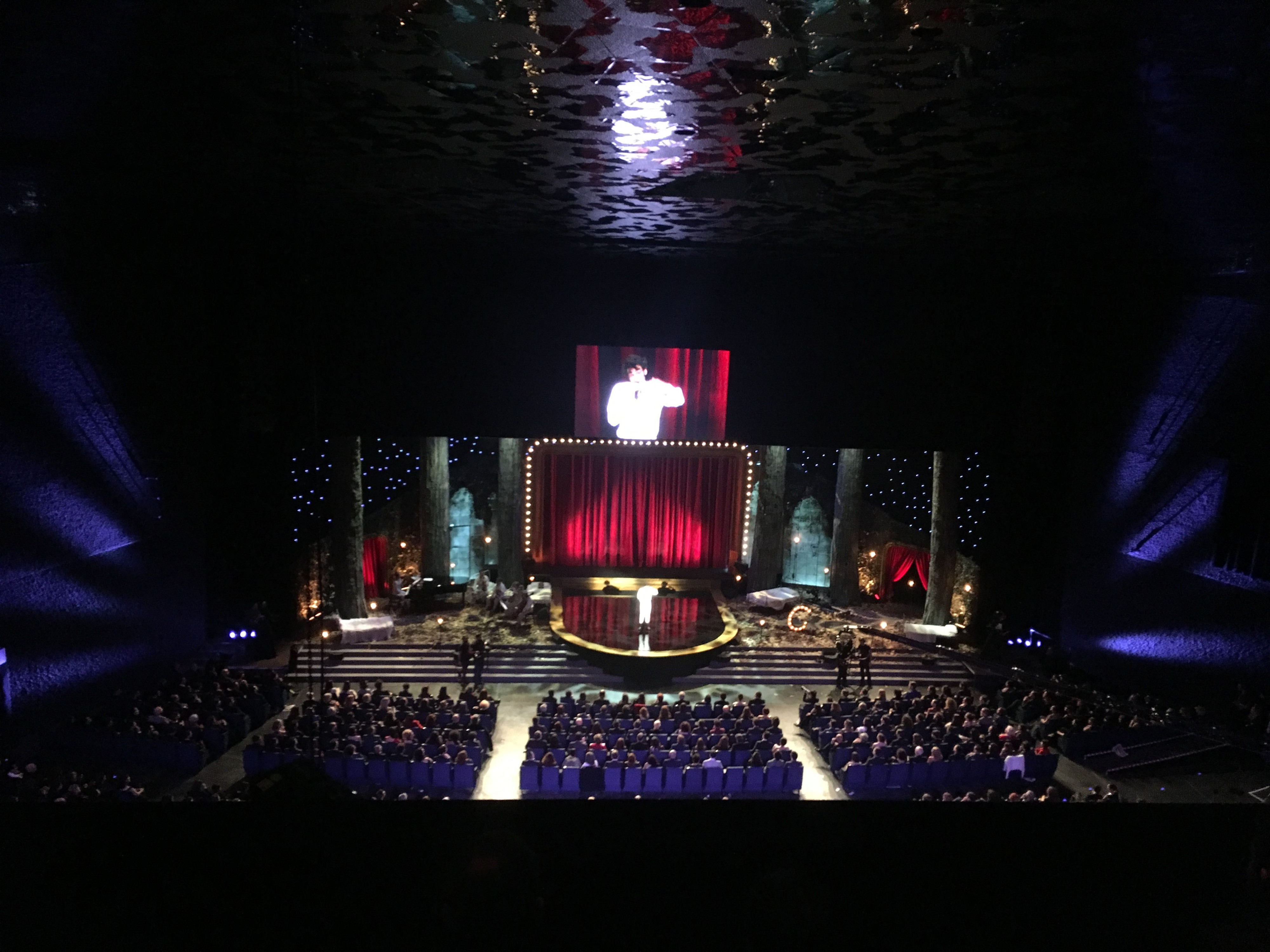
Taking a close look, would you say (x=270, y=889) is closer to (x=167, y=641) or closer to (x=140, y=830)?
(x=140, y=830)

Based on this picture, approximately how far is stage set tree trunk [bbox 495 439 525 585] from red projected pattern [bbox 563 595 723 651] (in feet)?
5.14

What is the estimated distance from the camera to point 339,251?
11633mm

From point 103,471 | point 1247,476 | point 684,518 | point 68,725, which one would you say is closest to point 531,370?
point 103,471

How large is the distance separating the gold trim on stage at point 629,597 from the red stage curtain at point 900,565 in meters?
4.23

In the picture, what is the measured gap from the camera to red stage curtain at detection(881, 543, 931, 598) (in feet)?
64.1

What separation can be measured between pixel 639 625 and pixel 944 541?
706 cm

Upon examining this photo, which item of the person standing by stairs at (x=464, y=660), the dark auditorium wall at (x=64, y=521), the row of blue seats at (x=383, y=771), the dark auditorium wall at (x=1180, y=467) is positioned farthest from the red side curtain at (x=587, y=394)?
the dark auditorium wall at (x=1180, y=467)

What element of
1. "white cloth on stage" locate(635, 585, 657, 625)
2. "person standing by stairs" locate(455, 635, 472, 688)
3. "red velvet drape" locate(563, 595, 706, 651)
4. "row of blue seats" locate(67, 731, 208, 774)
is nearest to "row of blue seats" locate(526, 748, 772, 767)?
"person standing by stairs" locate(455, 635, 472, 688)

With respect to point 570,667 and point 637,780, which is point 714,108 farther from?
point 570,667

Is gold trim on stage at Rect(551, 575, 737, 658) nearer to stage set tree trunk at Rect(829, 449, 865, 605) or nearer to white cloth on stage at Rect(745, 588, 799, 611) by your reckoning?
white cloth on stage at Rect(745, 588, 799, 611)

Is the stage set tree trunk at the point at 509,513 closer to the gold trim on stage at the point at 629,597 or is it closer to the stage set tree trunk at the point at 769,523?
the gold trim on stage at the point at 629,597

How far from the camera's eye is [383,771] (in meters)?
10.8

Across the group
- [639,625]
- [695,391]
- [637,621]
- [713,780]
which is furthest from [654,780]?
[695,391]

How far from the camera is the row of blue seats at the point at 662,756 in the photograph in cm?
1109
